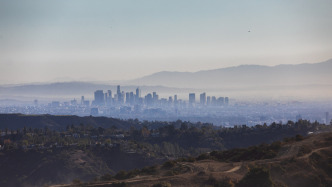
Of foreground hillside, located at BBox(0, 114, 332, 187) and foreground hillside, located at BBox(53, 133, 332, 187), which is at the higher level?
foreground hillside, located at BBox(53, 133, 332, 187)

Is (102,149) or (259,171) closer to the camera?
(259,171)

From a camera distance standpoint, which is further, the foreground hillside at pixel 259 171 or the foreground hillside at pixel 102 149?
the foreground hillside at pixel 102 149

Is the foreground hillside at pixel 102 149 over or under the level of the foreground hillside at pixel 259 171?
under

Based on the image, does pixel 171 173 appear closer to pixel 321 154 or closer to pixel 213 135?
pixel 321 154

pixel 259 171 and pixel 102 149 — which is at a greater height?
pixel 259 171

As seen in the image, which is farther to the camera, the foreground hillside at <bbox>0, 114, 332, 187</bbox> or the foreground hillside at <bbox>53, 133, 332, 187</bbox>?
the foreground hillside at <bbox>0, 114, 332, 187</bbox>

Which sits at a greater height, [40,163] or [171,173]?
[171,173]

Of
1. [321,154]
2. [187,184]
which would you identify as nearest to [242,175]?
[187,184]

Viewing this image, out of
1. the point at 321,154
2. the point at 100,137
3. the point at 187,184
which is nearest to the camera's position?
the point at 187,184
